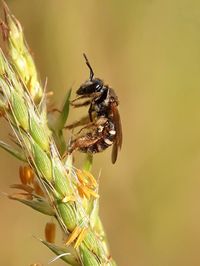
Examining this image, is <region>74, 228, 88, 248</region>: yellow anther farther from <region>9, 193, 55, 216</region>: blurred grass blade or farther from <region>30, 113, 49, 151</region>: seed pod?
<region>30, 113, 49, 151</region>: seed pod

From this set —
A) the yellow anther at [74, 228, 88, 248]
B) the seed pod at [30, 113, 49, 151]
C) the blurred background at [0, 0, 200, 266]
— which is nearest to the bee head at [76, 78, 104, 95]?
the seed pod at [30, 113, 49, 151]

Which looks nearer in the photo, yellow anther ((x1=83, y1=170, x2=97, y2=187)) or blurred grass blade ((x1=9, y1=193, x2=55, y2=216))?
blurred grass blade ((x1=9, y1=193, x2=55, y2=216))

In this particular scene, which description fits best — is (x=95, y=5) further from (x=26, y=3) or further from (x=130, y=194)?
(x=130, y=194)

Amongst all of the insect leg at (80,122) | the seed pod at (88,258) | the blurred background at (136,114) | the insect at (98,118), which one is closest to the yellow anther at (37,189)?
the seed pod at (88,258)

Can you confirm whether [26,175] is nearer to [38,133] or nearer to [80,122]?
[38,133]

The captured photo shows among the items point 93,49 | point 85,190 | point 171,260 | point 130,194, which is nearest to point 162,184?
point 130,194

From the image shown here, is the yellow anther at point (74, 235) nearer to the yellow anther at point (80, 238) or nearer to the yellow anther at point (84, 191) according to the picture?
the yellow anther at point (80, 238)

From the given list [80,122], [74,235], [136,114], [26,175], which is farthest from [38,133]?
[136,114]
